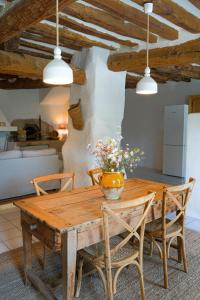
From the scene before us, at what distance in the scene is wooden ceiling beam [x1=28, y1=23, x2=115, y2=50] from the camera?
315 cm

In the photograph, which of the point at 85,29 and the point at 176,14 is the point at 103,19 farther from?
the point at 176,14

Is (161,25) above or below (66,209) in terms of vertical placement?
above

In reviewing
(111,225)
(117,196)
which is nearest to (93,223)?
(111,225)

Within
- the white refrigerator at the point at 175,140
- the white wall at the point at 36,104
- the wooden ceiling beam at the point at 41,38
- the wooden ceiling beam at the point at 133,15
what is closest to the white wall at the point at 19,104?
the white wall at the point at 36,104

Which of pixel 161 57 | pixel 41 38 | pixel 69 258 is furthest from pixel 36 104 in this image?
pixel 69 258

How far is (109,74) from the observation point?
Result: 14.1ft

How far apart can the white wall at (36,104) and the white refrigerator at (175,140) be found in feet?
12.7

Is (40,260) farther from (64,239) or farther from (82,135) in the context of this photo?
(82,135)

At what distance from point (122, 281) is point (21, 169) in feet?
9.91

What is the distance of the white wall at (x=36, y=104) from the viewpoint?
9227mm

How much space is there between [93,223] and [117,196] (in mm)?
520

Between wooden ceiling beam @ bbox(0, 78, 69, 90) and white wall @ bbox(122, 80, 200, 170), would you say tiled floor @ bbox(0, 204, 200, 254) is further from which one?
wooden ceiling beam @ bbox(0, 78, 69, 90)

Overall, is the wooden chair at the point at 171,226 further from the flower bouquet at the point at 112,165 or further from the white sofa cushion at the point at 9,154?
the white sofa cushion at the point at 9,154

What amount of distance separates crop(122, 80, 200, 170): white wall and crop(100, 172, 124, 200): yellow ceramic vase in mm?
5319
